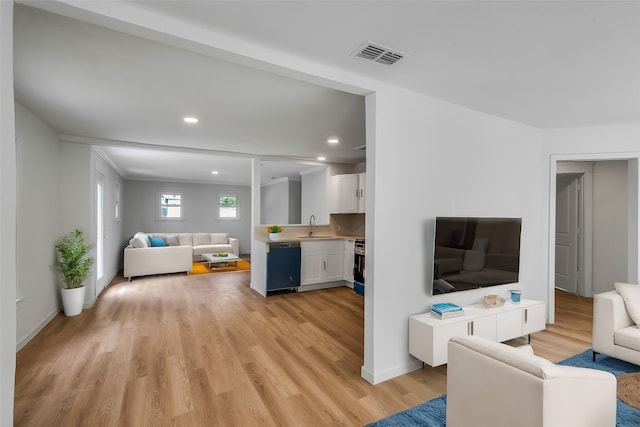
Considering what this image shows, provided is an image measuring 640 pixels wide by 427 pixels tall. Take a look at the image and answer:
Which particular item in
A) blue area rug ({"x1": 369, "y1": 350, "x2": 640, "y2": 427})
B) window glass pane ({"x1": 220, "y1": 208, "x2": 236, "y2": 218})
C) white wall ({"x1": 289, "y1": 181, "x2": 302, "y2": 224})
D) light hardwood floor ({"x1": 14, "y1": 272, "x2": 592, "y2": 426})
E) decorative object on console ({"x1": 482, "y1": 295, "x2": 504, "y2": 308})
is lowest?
light hardwood floor ({"x1": 14, "y1": 272, "x2": 592, "y2": 426})

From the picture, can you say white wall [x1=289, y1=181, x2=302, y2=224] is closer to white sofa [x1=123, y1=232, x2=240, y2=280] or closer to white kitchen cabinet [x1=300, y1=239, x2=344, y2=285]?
white sofa [x1=123, y1=232, x2=240, y2=280]

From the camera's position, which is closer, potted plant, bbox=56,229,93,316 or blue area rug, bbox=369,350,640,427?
blue area rug, bbox=369,350,640,427

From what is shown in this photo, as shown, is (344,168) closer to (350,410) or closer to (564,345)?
(564,345)

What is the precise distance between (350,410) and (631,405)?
2000 millimetres

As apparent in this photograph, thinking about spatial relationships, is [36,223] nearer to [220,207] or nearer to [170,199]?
[170,199]

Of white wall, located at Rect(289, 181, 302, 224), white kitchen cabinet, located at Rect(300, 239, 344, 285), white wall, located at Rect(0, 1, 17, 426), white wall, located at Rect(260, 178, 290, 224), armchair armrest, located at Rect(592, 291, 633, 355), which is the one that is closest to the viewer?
white wall, located at Rect(0, 1, 17, 426)

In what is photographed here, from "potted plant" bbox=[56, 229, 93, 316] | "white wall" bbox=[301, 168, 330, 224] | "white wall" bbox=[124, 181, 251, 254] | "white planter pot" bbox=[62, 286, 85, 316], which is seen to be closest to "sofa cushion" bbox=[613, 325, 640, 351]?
"white wall" bbox=[301, 168, 330, 224]

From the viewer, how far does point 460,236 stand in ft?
9.25

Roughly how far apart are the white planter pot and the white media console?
429 cm

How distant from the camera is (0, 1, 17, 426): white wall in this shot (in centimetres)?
130

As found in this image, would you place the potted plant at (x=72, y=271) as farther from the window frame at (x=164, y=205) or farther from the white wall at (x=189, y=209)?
the window frame at (x=164, y=205)

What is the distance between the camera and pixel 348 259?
5.61m

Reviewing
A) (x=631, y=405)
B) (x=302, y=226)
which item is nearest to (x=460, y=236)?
(x=631, y=405)

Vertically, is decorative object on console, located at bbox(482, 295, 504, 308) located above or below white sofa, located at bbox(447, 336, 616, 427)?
below
